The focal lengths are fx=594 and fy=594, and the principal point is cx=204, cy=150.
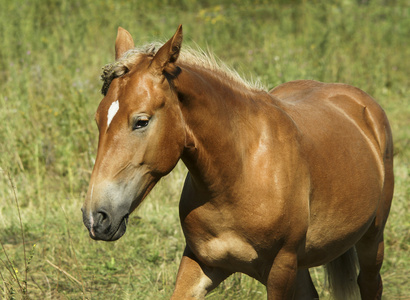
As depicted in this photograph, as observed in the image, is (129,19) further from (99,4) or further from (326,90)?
(326,90)

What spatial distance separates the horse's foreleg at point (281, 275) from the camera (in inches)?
120

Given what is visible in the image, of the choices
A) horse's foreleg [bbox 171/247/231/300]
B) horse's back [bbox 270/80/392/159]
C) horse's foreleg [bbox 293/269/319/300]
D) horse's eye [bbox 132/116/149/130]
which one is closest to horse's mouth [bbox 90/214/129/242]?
horse's eye [bbox 132/116/149/130]

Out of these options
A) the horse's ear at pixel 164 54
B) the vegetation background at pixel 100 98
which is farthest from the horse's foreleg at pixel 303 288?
the horse's ear at pixel 164 54

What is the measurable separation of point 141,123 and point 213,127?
440 mm

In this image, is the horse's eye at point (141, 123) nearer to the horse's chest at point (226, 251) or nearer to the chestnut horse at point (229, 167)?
the chestnut horse at point (229, 167)

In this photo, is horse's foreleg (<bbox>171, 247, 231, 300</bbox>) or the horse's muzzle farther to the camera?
horse's foreleg (<bbox>171, 247, 231, 300</bbox>)

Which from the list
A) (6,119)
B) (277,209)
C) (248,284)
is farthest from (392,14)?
(277,209)

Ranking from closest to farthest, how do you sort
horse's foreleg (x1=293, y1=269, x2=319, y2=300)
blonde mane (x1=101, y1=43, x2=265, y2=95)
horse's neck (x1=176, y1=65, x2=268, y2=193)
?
blonde mane (x1=101, y1=43, x2=265, y2=95) → horse's neck (x1=176, y1=65, x2=268, y2=193) → horse's foreleg (x1=293, y1=269, x2=319, y2=300)

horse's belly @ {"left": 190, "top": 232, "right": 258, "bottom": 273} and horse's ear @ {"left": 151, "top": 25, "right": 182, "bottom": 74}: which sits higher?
horse's ear @ {"left": 151, "top": 25, "right": 182, "bottom": 74}

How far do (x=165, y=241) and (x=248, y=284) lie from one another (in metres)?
1.10

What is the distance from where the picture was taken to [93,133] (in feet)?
20.4

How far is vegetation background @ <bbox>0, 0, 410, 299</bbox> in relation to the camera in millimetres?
4457

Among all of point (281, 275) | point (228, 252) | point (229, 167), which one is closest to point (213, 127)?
point (229, 167)

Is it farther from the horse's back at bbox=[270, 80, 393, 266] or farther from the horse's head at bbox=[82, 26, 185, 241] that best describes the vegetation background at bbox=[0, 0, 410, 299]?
the horse's head at bbox=[82, 26, 185, 241]
